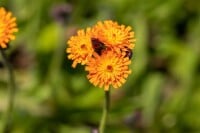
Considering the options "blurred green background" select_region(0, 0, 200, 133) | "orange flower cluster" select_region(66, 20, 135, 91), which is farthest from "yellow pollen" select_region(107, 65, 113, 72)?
"blurred green background" select_region(0, 0, 200, 133)

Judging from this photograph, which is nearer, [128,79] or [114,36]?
[114,36]

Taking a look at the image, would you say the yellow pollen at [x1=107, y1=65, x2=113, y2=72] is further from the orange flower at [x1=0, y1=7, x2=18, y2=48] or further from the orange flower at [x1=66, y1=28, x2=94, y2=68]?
the orange flower at [x1=0, y1=7, x2=18, y2=48]

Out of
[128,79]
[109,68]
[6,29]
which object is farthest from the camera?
[128,79]

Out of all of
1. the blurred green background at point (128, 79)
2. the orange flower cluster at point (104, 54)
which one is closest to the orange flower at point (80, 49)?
the orange flower cluster at point (104, 54)

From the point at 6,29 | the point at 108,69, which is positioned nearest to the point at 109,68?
the point at 108,69

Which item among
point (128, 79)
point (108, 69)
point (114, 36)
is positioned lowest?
point (128, 79)

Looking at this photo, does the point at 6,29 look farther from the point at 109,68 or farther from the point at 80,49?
the point at 109,68

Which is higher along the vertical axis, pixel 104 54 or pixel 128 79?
pixel 104 54

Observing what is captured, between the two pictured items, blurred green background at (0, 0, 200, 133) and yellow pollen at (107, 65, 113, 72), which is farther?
blurred green background at (0, 0, 200, 133)
